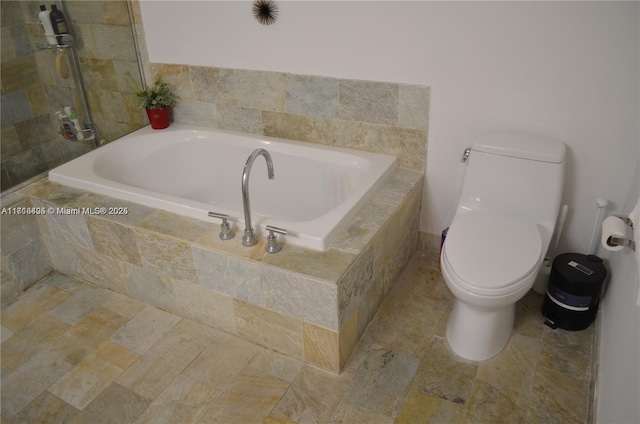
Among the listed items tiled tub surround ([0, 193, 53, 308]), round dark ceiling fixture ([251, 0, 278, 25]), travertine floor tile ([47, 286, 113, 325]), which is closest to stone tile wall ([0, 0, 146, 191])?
tiled tub surround ([0, 193, 53, 308])

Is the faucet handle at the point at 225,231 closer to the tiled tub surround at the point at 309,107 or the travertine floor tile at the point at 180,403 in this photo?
the travertine floor tile at the point at 180,403

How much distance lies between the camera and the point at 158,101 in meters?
3.08

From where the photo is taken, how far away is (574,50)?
2.09m

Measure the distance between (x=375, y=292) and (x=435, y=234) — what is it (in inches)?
25.4

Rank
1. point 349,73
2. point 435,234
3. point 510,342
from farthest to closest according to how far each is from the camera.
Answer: point 435,234 → point 349,73 → point 510,342

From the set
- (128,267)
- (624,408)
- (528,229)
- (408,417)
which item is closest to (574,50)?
(528,229)

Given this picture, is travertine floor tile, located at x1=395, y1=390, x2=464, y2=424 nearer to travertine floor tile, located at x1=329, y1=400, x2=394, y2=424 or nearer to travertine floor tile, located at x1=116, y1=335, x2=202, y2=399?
travertine floor tile, located at x1=329, y1=400, x2=394, y2=424

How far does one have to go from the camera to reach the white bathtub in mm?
2428

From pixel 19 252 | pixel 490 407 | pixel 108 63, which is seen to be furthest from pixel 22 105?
pixel 490 407

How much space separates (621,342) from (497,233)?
62cm

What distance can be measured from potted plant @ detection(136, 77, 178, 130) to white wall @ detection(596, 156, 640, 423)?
8.45ft

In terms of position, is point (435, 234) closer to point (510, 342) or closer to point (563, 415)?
point (510, 342)

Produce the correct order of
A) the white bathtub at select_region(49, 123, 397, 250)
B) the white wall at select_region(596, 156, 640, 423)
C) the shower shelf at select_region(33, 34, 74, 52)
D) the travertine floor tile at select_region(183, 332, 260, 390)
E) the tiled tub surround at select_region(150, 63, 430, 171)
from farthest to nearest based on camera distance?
the shower shelf at select_region(33, 34, 74, 52) < the tiled tub surround at select_region(150, 63, 430, 171) < the white bathtub at select_region(49, 123, 397, 250) < the travertine floor tile at select_region(183, 332, 260, 390) < the white wall at select_region(596, 156, 640, 423)

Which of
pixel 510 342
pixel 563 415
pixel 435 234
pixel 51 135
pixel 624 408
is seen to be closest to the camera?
pixel 624 408
